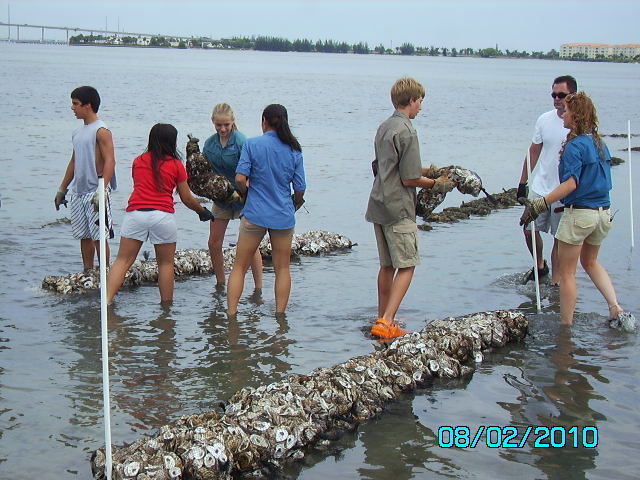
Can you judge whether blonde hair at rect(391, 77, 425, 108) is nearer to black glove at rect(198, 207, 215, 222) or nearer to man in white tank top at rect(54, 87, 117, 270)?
black glove at rect(198, 207, 215, 222)

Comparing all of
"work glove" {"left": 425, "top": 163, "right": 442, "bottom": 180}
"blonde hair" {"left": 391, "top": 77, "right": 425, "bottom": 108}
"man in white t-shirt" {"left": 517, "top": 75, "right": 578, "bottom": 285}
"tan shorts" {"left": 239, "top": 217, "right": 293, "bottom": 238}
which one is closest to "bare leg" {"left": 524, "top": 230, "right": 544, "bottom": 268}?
"man in white t-shirt" {"left": 517, "top": 75, "right": 578, "bottom": 285}

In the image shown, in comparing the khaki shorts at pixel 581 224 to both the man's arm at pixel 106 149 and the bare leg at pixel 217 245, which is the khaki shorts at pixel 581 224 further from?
the man's arm at pixel 106 149

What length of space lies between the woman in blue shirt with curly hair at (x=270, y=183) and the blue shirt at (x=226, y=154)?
2.44ft

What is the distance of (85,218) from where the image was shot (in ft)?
32.2

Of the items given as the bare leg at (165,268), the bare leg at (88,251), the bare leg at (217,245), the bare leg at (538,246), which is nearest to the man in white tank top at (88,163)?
the bare leg at (88,251)

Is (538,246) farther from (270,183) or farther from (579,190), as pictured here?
(270,183)

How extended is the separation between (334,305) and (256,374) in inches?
96.9

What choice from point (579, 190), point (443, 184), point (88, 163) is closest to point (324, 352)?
point (443, 184)

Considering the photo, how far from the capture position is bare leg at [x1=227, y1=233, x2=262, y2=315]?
8.80 m

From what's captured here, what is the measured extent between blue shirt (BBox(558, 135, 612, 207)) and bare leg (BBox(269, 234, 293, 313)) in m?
2.77

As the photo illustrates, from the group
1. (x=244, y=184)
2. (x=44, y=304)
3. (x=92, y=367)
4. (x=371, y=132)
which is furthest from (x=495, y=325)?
(x=371, y=132)

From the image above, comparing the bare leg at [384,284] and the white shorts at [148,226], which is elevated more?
the white shorts at [148,226]

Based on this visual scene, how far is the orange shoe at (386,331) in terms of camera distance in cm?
851
